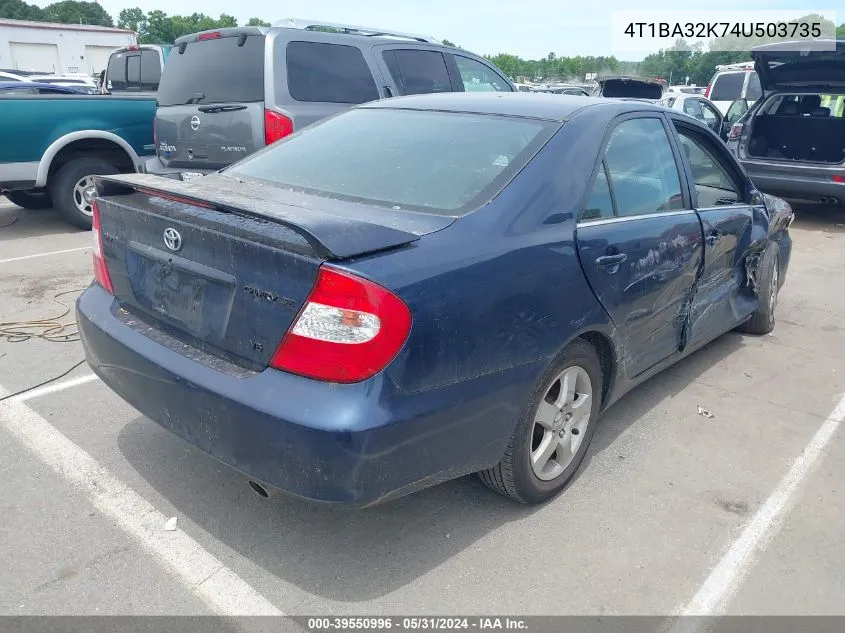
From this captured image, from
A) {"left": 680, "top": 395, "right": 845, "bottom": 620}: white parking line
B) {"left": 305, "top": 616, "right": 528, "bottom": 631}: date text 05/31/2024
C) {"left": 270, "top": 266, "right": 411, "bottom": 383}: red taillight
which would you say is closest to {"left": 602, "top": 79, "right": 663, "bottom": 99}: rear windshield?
{"left": 680, "top": 395, "right": 845, "bottom": 620}: white parking line

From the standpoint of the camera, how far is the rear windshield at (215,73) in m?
6.21

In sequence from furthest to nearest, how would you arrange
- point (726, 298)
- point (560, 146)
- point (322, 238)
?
point (726, 298), point (560, 146), point (322, 238)

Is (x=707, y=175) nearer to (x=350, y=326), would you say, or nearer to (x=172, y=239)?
(x=350, y=326)

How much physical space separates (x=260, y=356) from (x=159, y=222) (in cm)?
72

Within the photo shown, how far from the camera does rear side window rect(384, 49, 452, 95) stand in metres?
7.09

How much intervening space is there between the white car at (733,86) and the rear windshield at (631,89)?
145 cm

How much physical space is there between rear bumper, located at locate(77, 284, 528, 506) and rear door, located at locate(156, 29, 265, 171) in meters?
3.99

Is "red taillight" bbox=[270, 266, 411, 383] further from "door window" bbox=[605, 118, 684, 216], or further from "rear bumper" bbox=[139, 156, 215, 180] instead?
"rear bumper" bbox=[139, 156, 215, 180]

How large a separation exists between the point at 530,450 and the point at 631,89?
15.1 meters

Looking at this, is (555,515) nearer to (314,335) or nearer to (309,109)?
(314,335)

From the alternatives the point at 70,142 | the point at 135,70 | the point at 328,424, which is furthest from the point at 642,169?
the point at 135,70

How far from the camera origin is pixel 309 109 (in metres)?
6.24

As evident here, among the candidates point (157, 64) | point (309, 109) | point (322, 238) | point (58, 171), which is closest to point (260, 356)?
point (322, 238)

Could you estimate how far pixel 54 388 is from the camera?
3967 millimetres
